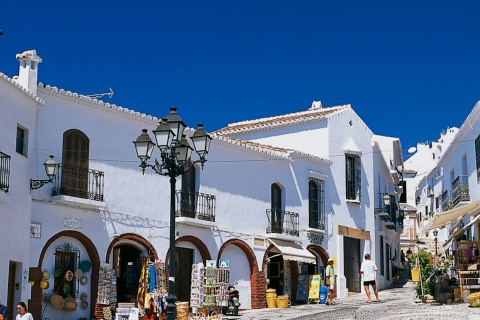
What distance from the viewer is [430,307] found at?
1917cm

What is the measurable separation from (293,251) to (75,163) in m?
9.86

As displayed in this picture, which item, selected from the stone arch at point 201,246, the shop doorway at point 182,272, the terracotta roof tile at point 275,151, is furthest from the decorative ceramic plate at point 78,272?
the terracotta roof tile at point 275,151

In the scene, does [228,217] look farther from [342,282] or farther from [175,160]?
[175,160]

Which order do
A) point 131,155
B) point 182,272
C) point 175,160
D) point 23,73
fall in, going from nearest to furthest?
1. point 175,160
2. point 23,73
3. point 131,155
4. point 182,272

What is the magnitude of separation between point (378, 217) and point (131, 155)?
15.4 m

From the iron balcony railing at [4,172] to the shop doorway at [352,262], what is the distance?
17.0 metres

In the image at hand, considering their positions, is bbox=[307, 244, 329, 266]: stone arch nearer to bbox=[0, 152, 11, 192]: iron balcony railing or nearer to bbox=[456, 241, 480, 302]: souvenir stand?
bbox=[456, 241, 480, 302]: souvenir stand

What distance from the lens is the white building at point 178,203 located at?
18672mm

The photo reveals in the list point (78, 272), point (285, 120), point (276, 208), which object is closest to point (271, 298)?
point (276, 208)

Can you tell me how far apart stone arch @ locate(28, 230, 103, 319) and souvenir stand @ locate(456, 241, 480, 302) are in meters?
10.00

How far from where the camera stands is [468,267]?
2105 cm

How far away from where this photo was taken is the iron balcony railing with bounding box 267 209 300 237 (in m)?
27.1

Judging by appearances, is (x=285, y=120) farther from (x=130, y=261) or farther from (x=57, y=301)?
(x=57, y=301)

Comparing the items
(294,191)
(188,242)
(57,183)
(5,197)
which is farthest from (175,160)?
(294,191)
